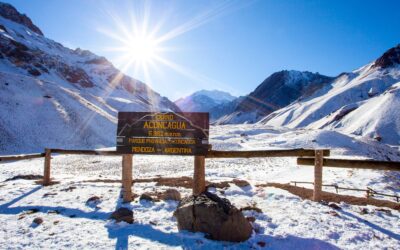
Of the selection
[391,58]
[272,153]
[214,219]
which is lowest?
[214,219]

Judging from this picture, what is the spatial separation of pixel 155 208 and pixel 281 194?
433 centimetres

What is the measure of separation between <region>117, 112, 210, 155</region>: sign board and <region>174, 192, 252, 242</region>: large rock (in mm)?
2208

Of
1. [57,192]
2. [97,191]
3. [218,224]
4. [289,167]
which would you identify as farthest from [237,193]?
[289,167]

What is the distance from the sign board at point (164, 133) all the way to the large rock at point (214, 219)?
2.21 m

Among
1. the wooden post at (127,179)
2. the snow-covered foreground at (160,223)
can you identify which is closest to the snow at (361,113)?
the snow-covered foreground at (160,223)

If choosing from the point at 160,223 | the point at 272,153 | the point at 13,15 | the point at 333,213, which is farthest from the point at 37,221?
the point at 13,15

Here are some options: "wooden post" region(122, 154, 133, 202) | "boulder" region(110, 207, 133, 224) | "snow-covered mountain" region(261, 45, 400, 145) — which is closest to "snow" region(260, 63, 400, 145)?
"snow-covered mountain" region(261, 45, 400, 145)

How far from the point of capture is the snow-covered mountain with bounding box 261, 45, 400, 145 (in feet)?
283

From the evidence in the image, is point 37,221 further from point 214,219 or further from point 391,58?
point 391,58

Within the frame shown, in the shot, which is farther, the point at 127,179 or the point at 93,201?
the point at 127,179

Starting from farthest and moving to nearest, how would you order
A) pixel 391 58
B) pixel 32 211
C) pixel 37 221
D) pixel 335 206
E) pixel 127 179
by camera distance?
pixel 391 58 → pixel 127 179 → pixel 335 206 → pixel 32 211 → pixel 37 221

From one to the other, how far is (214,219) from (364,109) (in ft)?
377

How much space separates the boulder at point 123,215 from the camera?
6.98 m

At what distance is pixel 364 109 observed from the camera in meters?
102
